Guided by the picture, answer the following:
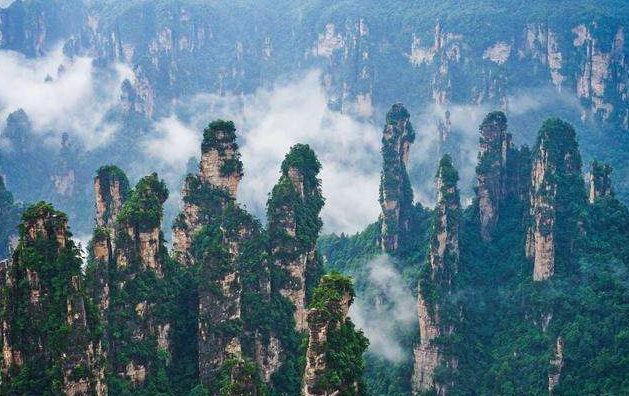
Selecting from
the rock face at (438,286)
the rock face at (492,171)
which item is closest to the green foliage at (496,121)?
the rock face at (492,171)

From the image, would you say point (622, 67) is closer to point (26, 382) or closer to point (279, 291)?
point (279, 291)

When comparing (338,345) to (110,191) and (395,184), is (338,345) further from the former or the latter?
(395,184)

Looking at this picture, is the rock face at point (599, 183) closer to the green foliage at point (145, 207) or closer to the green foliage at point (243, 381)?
the green foliage at point (145, 207)

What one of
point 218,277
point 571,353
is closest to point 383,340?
point 571,353

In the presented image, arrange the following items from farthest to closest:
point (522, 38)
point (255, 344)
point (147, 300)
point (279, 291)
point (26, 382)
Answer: point (522, 38), point (279, 291), point (255, 344), point (147, 300), point (26, 382)

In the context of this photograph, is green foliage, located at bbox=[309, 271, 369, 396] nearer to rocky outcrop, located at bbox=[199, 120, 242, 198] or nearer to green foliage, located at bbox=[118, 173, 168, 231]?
green foliage, located at bbox=[118, 173, 168, 231]
